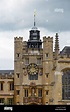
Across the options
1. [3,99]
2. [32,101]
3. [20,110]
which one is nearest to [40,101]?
[32,101]

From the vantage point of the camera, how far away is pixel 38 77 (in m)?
59.2

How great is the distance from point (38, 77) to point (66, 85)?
3.61 m

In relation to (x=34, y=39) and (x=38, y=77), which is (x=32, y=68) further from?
(x=34, y=39)

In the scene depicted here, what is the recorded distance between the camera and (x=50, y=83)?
58.6 m

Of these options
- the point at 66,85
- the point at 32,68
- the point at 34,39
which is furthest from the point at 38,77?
the point at 34,39

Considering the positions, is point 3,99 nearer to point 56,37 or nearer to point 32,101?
point 32,101

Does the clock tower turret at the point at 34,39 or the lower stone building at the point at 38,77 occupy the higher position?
the clock tower turret at the point at 34,39

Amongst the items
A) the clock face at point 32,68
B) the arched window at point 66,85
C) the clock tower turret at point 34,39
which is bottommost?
the arched window at point 66,85

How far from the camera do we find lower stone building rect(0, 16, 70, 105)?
5825 centimetres

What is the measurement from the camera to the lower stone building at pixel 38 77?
58.2 metres

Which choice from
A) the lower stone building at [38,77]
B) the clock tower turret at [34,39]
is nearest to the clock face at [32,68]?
the lower stone building at [38,77]

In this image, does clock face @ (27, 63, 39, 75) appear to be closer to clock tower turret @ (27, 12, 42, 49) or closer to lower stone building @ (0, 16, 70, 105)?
lower stone building @ (0, 16, 70, 105)

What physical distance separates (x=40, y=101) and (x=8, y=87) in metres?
4.47

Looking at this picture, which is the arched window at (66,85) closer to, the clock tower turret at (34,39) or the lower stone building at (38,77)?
the lower stone building at (38,77)
